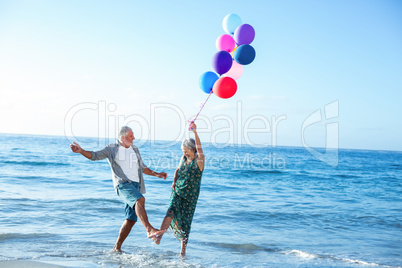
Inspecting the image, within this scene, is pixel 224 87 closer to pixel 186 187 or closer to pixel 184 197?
pixel 186 187

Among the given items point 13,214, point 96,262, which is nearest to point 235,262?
point 96,262

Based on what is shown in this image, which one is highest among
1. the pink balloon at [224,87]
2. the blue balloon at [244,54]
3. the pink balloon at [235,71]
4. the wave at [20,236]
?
the blue balloon at [244,54]

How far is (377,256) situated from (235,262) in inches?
99.2

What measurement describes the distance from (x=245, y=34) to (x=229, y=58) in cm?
55

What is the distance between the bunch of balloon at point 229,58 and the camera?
539cm

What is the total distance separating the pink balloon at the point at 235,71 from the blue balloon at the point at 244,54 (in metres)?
0.27

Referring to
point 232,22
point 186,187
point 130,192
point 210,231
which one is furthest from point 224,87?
point 210,231

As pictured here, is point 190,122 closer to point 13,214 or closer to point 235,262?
point 235,262

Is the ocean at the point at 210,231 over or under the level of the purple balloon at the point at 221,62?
under

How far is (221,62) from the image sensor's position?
5.54 m

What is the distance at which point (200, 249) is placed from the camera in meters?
5.95

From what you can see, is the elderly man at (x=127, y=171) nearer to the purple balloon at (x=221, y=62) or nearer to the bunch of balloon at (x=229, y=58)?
the bunch of balloon at (x=229, y=58)

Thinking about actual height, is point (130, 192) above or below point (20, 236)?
above

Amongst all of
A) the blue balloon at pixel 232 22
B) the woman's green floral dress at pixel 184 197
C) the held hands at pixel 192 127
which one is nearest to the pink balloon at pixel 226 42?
the blue balloon at pixel 232 22
